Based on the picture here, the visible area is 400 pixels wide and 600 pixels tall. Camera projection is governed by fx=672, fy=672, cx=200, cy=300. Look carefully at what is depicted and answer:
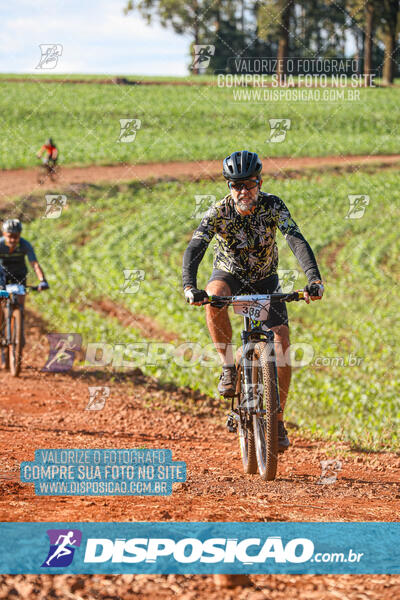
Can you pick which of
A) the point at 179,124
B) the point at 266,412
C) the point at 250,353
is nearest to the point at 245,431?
the point at 266,412

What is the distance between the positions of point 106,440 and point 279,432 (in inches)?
114

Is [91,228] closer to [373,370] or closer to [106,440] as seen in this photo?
[373,370]

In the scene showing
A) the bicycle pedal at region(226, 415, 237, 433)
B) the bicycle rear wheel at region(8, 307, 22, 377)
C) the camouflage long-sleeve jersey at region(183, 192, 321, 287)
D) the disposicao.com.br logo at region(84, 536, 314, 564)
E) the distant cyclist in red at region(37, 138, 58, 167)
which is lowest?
the disposicao.com.br logo at region(84, 536, 314, 564)

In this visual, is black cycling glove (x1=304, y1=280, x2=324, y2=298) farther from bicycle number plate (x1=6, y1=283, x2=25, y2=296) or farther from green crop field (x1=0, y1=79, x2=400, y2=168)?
green crop field (x1=0, y1=79, x2=400, y2=168)

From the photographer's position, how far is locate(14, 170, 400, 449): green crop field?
11.8 metres

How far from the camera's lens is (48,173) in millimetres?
31172

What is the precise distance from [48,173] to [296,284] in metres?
16.4

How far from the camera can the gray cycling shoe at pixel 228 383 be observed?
20.1 ft

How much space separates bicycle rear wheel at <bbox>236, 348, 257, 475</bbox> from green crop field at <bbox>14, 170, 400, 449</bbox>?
126 inches

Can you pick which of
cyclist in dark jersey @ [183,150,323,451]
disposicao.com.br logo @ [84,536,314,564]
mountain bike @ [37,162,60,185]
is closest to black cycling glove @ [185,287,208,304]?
cyclist in dark jersey @ [183,150,323,451]

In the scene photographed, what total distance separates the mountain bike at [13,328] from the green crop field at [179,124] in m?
24.5

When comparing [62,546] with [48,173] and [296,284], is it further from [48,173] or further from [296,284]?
[48,173]

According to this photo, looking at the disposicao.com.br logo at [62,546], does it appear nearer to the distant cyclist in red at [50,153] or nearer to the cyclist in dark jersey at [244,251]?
the cyclist in dark jersey at [244,251]

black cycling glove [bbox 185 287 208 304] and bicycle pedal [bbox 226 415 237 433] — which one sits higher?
black cycling glove [bbox 185 287 208 304]
